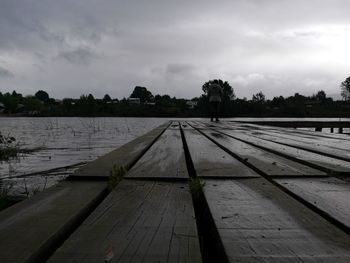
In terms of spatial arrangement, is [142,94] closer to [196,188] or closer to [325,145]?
[325,145]

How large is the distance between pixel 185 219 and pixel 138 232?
9.0 inches

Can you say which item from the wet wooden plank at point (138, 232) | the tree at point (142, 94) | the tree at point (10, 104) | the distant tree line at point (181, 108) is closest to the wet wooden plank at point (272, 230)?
the wet wooden plank at point (138, 232)

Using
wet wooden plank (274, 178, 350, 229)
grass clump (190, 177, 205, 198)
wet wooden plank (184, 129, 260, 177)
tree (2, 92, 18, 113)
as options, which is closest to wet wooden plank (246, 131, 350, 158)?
wet wooden plank (184, 129, 260, 177)

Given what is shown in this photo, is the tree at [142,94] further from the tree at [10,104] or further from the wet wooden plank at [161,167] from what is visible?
the wet wooden plank at [161,167]

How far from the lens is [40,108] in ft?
297

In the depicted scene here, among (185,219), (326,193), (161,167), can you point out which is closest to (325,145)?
(161,167)

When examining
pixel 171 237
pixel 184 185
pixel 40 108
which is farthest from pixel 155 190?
pixel 40 108

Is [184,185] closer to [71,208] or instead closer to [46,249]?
[71,208]

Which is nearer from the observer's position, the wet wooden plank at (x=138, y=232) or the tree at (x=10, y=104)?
the wet wooden plank at (x=138, y=232)

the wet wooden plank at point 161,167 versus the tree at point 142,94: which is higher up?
the tree at point 142,94

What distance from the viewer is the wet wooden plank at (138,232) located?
1152mm

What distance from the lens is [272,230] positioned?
1.37 meters

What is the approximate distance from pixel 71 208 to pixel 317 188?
4.20 feet

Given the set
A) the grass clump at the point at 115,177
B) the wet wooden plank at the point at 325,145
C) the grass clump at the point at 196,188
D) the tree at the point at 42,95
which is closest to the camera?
the grass clump at the point at 196,188
